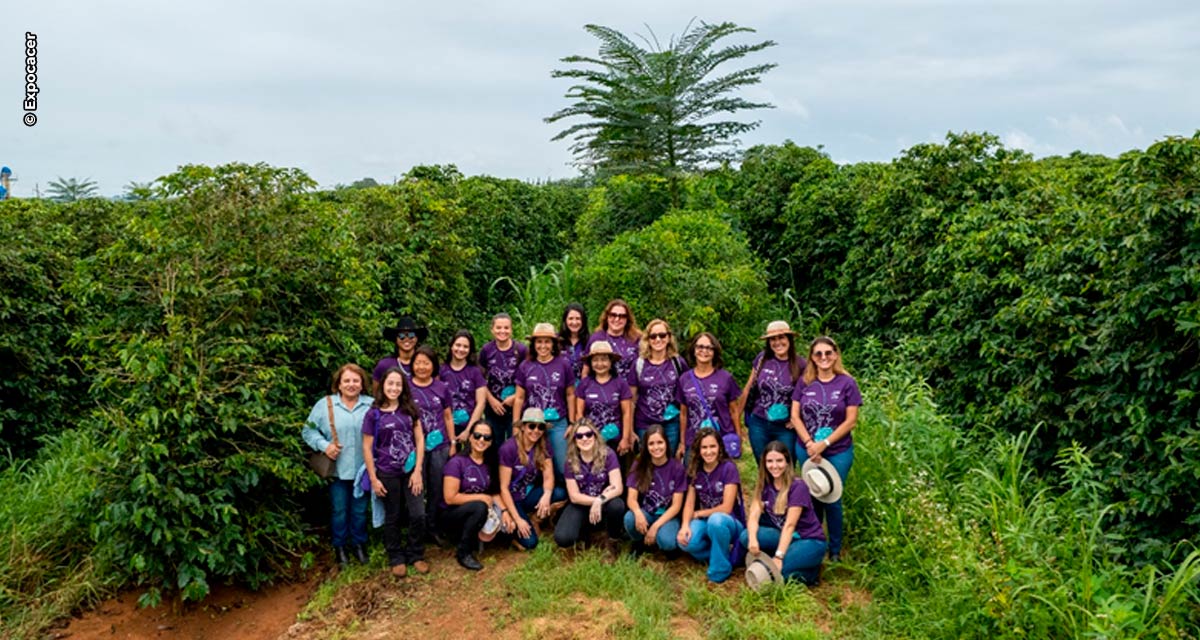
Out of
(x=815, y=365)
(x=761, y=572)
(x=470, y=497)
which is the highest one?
(x=815, y=365)

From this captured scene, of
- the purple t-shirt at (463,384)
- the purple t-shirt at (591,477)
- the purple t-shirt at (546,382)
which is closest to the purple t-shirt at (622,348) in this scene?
the purple t-shirt at (546,382)

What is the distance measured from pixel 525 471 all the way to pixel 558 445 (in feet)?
1.17

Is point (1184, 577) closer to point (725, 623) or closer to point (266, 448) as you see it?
point (725, 623)

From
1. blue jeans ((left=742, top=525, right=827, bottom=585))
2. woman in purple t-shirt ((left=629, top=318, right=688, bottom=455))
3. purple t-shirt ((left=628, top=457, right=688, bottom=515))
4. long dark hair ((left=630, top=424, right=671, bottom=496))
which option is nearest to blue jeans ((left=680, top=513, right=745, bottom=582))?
blue jeans ((left=742, top=525, right=827, bottom=585))

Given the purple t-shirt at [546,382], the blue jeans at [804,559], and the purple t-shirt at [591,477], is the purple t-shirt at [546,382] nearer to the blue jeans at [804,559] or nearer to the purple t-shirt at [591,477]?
the purple t-shirt at [591,477]

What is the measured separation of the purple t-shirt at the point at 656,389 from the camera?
5852 mm

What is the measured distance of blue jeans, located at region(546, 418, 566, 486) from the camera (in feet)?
19.8

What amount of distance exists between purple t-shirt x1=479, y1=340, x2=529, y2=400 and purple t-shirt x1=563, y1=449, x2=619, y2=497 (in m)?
1.03

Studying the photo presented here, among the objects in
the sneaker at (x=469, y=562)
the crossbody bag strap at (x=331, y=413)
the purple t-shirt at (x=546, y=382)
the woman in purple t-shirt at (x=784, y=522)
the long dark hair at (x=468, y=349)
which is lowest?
the sneaker at (x=469, y=562)

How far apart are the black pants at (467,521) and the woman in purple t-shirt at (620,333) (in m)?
1.40

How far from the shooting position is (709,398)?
5668 millimetres

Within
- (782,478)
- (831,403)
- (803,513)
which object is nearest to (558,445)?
(782,478)

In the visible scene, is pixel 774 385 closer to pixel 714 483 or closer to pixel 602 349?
pixel 714 483

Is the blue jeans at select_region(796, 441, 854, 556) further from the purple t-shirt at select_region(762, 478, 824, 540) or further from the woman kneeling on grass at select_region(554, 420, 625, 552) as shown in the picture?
the woman kneeling on grass at select_region(554, 420, 625, 552)
